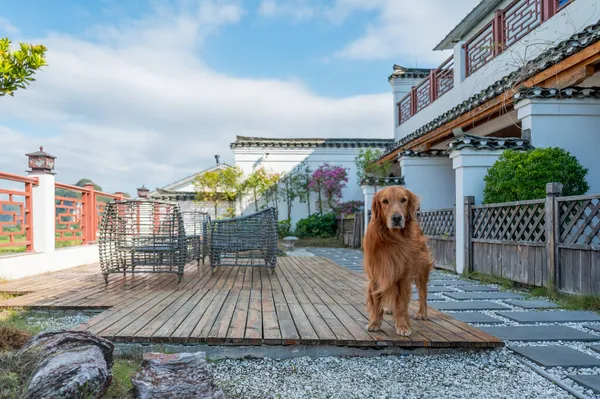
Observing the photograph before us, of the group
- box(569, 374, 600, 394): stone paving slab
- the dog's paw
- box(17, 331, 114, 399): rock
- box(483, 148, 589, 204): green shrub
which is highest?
box(483, 148, 589, 204): green shrub

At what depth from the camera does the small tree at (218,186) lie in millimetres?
15438

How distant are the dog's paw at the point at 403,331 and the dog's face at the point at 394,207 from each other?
593 millimetres

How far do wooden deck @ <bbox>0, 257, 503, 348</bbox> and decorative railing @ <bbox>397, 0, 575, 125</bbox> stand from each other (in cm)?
295

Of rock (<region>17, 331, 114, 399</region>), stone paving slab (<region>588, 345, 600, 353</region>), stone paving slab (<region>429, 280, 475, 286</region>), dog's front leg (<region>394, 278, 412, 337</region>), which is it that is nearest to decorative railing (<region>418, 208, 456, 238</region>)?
stone paving slab (<region>429, 280, 475, 286</region>)

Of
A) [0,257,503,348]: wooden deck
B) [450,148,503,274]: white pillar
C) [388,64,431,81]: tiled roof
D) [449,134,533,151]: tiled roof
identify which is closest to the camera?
[0,257,503,348]: wooden deck

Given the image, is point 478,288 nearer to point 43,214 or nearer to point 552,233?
point 552,233

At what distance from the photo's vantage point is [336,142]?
54.7ft

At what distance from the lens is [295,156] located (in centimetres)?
1642

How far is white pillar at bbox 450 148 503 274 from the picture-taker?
566 cm

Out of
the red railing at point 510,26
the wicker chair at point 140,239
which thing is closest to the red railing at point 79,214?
the wicker chair at point 140,239

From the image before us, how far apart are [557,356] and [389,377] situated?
0.98 m

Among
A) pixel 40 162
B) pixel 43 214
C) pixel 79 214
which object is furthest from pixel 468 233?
pixel 79 214

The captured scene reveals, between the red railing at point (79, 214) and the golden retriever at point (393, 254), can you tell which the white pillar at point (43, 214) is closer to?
the red railing at point (79, 214)

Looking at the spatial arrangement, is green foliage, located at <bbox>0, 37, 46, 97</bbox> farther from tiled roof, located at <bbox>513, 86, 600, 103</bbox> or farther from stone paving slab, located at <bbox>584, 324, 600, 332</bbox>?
tiled roof, located at <bbox>513, 86, 600, 103</bbox>
